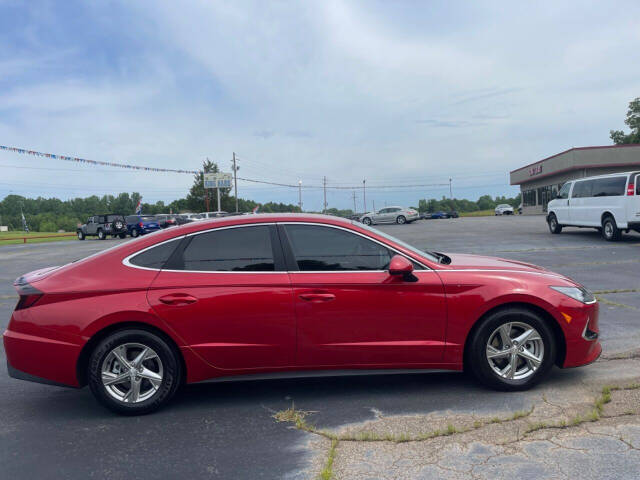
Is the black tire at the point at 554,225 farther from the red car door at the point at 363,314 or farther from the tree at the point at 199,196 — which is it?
the tree at the point at 199,196

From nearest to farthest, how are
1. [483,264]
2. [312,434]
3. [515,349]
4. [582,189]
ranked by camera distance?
[312,434]
[515,349]
[483,264]
[582,189]

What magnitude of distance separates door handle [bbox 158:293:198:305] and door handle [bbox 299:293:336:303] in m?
0.82

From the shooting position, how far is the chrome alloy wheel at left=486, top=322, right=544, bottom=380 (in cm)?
405

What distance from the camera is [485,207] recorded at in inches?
5187

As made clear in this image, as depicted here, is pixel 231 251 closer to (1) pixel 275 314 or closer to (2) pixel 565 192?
(1) pixel 275 314

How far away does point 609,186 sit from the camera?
53.1 ft

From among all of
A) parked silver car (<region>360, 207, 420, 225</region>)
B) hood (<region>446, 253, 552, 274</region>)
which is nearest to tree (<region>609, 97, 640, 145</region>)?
parked silver car (<region>360, 207, 420, 225</region>)

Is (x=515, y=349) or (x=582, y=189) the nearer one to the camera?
(x=515, y=349)

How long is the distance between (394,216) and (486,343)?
39.4m

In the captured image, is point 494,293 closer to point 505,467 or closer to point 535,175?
point 505,467

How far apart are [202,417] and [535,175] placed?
5701cm

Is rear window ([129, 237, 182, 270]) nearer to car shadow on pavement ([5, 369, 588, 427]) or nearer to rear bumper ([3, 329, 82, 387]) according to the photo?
rear bumper ([3, 329, 82, 387])

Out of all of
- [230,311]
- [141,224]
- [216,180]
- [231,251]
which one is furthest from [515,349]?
[216,180]

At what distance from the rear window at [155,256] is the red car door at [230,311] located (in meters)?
0.09
